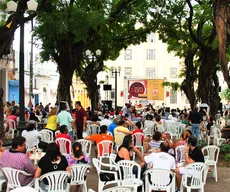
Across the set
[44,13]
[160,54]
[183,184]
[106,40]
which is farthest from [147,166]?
[160,54]

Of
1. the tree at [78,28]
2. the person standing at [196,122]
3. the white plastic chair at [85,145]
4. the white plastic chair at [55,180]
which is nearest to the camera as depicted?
the white plastic chair at [55,180]

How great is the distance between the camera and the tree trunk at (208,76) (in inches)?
770

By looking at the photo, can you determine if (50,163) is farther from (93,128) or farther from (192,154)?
(93,128)

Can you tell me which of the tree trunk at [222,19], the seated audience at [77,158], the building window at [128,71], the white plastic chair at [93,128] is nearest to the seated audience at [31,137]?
the seated audience at [77,158]

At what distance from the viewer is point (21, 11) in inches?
535

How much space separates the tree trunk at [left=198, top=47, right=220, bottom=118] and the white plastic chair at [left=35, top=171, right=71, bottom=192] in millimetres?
14407

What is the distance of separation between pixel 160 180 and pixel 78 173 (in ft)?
5.16

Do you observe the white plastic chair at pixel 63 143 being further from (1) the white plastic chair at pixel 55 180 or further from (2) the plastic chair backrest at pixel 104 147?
(1) the white plastic chair at pixel 55 180

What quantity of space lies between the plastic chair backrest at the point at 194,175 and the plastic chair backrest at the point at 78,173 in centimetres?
200

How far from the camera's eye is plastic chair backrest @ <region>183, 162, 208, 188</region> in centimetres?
783

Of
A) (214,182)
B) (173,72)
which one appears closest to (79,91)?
(173,72)

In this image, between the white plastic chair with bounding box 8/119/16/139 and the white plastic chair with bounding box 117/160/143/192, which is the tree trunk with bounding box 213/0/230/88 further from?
the white plastic chair with bounding box 8/119/16/139

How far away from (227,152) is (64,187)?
9.00 meters

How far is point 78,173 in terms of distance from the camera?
7.53 m
